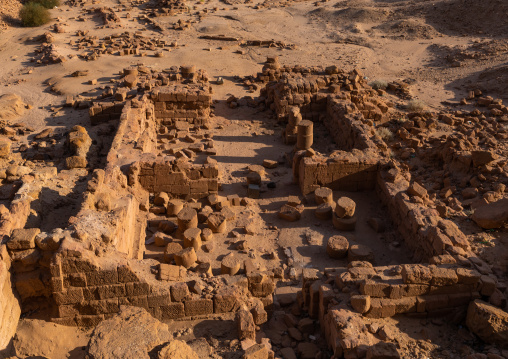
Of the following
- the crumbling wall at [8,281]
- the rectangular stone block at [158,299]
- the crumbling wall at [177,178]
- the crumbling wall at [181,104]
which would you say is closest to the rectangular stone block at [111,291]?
the rectangular stone block at [158,299]

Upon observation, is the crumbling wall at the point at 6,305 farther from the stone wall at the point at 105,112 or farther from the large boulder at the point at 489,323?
the stone wall at the point at 105,112

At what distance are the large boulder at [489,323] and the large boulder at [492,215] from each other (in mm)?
3537

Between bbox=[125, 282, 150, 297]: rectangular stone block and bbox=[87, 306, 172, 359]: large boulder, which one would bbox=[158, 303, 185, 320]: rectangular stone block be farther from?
bbox=[87, 306, 172, 359]: large boulder

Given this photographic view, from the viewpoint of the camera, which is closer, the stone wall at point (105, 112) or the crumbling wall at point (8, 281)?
the crumbling wall at point (8, 281)

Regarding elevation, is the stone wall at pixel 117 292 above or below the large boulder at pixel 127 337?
below

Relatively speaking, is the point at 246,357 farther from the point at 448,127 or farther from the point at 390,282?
the point at 448,127

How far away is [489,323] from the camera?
6.57 meters

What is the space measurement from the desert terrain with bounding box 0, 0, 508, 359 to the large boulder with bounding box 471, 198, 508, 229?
0.16 ft

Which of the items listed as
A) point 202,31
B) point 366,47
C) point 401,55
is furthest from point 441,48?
point 202,31

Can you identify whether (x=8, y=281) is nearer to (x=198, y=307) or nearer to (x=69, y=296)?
(x=69, y=296)

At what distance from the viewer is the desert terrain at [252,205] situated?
6.83 meters

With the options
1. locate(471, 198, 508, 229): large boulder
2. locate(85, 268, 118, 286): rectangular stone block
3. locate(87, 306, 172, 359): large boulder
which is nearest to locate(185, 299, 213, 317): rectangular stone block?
locate(87, 306, 172, 359): large boulder

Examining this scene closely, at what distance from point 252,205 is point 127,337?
576 centimetres

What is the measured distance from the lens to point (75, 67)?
20.9m
